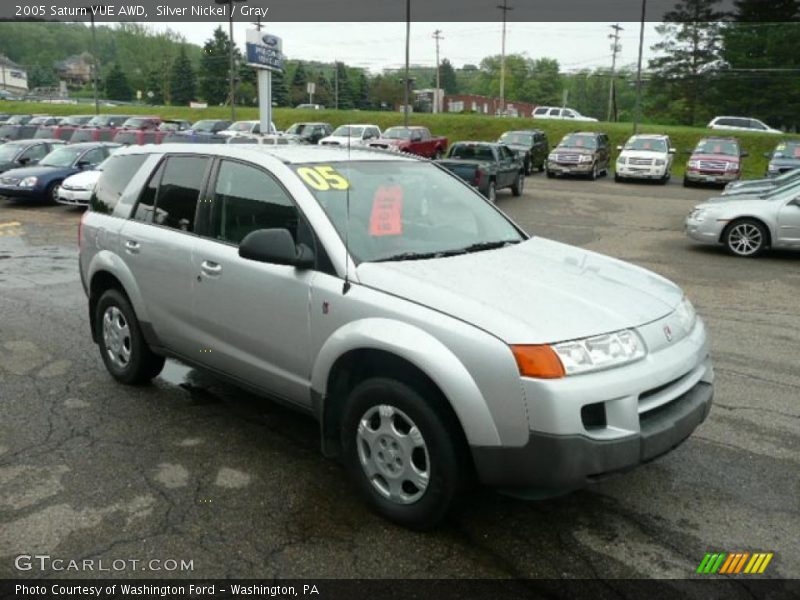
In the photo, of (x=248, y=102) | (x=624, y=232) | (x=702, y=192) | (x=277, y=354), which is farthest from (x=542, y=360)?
(x=248, y=102)

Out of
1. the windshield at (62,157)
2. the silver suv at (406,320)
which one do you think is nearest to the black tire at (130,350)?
the silver suv at (406,320)

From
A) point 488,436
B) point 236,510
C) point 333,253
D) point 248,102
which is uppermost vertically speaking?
point 248,102

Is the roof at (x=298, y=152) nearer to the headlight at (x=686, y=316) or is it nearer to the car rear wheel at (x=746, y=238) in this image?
the headlight at (x=686, y=316)

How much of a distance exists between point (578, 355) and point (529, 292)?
47 centimetres

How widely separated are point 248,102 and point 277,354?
72.8m

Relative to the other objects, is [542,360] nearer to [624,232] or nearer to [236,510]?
[236,510]

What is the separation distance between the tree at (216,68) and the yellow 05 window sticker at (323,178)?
229 ft

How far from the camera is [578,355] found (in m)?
2.91

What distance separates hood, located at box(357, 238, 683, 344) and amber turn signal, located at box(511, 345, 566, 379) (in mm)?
42

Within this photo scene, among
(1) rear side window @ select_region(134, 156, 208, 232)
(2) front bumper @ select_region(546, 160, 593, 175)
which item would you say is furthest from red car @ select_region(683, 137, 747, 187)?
(1) rear side window @ select_region(134, 156, 208, 232)

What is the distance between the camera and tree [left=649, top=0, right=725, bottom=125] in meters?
54.4

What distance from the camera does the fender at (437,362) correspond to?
9.62ft

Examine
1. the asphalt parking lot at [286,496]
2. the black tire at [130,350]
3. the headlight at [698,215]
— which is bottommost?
the asphalt parking lot at [286,496]

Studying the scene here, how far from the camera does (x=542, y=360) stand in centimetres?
284
